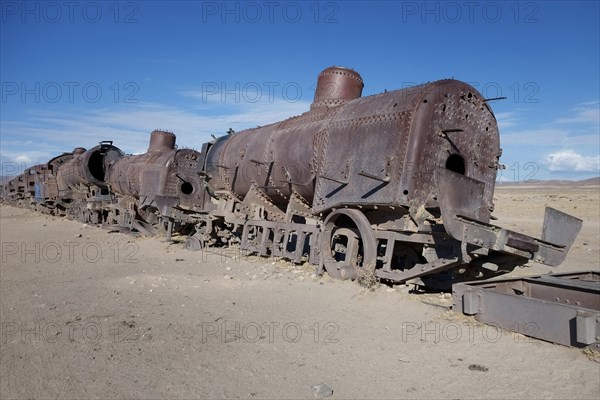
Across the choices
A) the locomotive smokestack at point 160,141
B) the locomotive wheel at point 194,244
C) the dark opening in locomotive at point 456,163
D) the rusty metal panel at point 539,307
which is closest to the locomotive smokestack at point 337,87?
the dark opening in locomotive at point 456,163

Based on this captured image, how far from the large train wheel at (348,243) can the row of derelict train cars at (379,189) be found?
0.02 metres

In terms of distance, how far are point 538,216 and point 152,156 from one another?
63.2 feet

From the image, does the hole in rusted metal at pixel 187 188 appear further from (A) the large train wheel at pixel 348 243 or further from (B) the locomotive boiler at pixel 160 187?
(A) the large train wheel at pixel 348 243

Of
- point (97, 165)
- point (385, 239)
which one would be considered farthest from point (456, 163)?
point (97, 165)

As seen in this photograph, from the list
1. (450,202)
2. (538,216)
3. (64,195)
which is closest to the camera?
(450,202)

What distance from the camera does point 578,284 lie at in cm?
460

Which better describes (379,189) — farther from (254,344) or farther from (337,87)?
(337,87)

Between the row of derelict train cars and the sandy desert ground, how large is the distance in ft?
2.50

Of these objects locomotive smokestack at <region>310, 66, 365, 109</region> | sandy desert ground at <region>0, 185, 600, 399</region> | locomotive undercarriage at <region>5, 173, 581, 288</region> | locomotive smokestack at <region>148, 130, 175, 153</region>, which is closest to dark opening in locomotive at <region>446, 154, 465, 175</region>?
locomotive undercarriage at <region>5, 173, 581, 288</region>

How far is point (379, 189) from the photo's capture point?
20.0 feet

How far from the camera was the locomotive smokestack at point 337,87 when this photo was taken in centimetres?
855

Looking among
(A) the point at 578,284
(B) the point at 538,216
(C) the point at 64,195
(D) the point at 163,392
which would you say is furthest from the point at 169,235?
(B) the point at 538,216

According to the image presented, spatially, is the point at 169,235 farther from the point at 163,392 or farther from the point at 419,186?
the point at 163,392

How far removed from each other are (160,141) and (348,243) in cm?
1070
